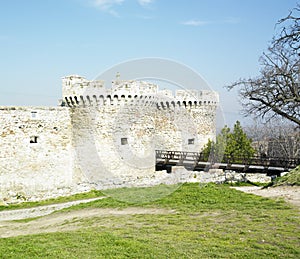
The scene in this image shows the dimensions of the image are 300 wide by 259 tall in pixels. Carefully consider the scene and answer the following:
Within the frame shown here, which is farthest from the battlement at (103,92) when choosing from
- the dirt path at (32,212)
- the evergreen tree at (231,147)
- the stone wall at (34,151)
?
the evergreen tree at (231,147)

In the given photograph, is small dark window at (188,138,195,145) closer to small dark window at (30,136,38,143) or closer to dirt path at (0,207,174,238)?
small dark window at (30,136,38,143)

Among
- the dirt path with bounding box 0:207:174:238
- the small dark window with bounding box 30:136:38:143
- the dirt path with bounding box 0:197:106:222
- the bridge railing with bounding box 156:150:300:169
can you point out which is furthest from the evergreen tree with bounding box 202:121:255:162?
the dirt path with bounding box 0:207:174:238

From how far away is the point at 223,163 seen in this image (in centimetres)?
2070

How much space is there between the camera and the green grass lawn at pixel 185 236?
627 centimetres

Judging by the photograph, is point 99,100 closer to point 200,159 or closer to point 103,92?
point 103,92

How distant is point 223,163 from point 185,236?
1380cm

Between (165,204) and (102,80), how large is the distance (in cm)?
805

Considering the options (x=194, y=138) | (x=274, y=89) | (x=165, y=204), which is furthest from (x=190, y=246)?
(x=194, y=138)

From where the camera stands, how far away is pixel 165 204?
1165 cm

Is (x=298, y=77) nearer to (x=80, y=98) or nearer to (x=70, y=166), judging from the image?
(x=80, y=98)

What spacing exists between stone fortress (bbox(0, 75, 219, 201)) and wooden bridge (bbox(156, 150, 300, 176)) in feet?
9.27

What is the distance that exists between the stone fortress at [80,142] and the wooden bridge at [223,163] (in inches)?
111

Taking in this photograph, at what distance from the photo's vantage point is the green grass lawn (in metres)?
6.27

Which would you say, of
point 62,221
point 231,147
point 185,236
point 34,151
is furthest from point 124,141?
point 185,236
